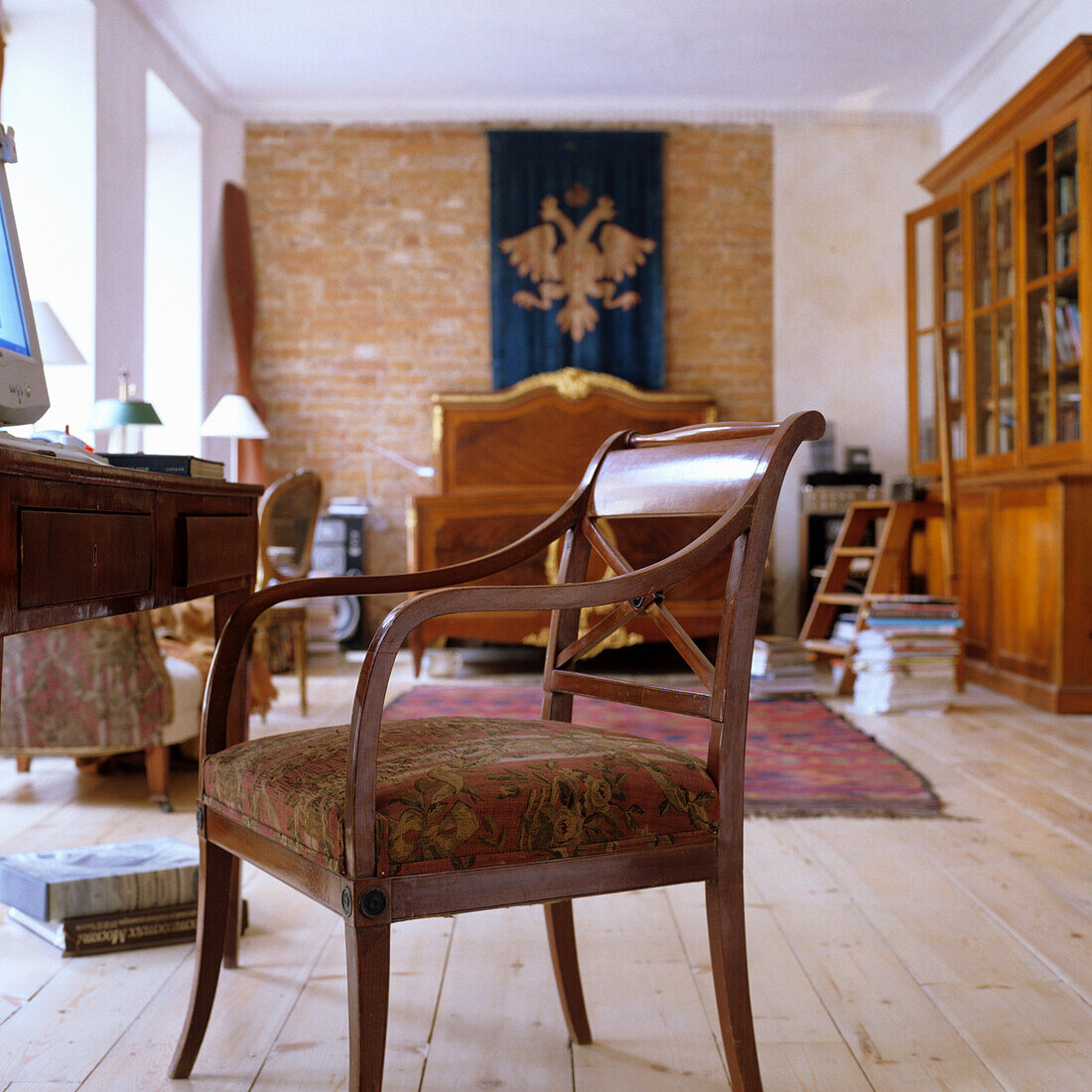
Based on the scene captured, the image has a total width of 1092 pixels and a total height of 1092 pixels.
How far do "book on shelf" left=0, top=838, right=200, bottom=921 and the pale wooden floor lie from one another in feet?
0.28

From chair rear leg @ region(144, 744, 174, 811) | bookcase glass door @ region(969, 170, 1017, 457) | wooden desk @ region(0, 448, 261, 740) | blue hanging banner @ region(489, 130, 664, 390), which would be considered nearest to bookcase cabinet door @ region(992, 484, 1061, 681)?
bookcase glass door @ region(969, 170, 1017, 457)

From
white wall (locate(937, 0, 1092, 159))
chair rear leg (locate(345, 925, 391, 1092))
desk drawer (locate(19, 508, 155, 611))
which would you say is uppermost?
white wall (locate(937, 0, 1092, 159))

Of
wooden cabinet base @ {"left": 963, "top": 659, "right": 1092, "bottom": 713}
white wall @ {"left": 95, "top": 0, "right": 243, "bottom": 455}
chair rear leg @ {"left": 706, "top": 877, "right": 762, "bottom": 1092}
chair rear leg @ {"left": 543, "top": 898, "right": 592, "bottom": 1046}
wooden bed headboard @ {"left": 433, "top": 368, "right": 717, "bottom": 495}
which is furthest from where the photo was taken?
wooden bed headboard @ {"left": 433, "top": 368, "right": 717, "bottom": 495}

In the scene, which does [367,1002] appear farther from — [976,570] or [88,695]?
[976,570]

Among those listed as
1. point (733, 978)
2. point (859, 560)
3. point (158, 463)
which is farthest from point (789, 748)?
point (158, 463)

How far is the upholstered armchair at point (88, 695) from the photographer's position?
2.97 meters

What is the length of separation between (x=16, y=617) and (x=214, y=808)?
49 cm

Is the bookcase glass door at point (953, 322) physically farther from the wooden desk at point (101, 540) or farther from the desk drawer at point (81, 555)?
the desk drawer at point (81, 555)

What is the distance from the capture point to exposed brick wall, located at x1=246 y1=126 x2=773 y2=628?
6637 millimetres

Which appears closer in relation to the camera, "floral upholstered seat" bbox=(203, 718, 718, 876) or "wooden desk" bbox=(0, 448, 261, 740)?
"wooden desk" bbox=(0, 448, 261, 740)

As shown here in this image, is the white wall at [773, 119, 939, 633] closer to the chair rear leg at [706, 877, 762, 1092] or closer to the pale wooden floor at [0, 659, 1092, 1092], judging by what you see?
the pale wooden floor at [0, 659, 1092, 1092]

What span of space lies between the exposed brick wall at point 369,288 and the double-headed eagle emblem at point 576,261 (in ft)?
0.91

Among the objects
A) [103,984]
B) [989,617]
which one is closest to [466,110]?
[989,617]

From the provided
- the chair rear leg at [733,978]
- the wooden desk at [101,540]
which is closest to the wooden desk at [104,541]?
the wooden desk at [101,540]
